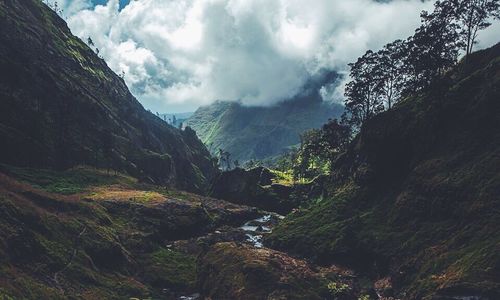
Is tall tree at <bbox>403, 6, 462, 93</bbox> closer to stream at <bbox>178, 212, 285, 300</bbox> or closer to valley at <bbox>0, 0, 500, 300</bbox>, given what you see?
→ valley at <bbox>0, 0, 500, 300</bbox>

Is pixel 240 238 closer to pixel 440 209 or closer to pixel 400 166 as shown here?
pixel 400 166

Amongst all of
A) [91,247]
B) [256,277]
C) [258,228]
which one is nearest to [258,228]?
[258,228]

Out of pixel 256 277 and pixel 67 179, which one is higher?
pixel 67 179

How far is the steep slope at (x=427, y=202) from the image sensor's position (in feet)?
220

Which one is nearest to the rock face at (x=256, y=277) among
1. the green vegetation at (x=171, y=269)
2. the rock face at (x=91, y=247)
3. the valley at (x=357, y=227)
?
the valley at (x=357, y=227)

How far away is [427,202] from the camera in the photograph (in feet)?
279

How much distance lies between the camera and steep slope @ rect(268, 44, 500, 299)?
67188 millimetres

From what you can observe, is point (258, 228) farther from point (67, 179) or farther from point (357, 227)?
point (67, 179)

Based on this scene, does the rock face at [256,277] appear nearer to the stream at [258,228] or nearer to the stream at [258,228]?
the stream at [258,228]

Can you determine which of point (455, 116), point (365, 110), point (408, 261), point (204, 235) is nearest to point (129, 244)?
point (204, 235)

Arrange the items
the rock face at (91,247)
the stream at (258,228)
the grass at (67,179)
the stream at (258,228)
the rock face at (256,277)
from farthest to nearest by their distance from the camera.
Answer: the grass at (67,179) → the stream at (258,228) → the stream at (258,228) → the rock face at (256,277) → the rock face at (91,247)

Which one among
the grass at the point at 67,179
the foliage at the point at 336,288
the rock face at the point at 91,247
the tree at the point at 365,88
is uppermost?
the tree at the point at 365,88

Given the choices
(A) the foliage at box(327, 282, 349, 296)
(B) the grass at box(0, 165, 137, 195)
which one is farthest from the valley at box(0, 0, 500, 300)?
(B) the grass at box(0, 165, 137, 195)

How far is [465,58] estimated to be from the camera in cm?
12081
